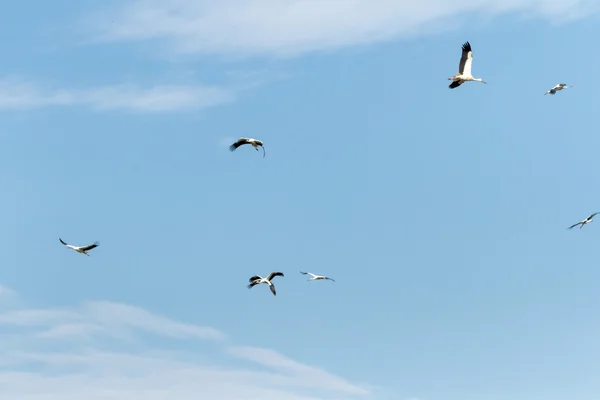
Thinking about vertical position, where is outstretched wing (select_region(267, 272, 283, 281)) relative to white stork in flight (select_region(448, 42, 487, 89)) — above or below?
below

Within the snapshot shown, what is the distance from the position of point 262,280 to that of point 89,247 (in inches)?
830

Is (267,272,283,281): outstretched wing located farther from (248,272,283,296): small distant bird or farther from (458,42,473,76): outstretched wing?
(458,42,473,76): outstretched wing

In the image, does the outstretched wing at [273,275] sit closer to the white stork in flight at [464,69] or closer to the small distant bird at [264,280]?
the small distant bird at [264,280]

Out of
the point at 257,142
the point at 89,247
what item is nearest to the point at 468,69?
the point at 257,142

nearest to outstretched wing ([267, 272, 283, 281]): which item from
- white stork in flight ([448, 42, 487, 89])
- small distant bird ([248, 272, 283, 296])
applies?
small distant bird ([248, 272, 283, 296])

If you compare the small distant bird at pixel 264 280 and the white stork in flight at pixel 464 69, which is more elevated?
the white stork in flight at pixel 464 69

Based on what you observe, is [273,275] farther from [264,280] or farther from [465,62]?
[465,62]

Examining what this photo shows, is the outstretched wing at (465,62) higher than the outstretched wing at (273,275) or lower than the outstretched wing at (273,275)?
higher

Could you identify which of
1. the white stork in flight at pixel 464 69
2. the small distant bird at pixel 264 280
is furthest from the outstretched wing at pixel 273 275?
the white stork in flight at pixel 464 69

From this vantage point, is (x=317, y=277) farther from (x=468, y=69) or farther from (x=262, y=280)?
(x=468, y=69)

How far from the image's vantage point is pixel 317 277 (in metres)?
158

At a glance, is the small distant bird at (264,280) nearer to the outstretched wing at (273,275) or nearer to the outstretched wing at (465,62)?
the outstretched wing at (273,275)

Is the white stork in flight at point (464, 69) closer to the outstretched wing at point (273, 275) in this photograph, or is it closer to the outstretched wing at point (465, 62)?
the outstretched wing at point (465, 62)

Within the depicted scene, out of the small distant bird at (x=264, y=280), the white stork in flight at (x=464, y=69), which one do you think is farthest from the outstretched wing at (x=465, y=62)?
the small distant bird at (x=264, y=280)
